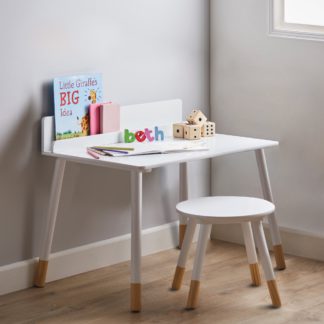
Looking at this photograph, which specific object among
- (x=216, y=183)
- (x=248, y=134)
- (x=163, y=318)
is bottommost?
(x=163, y=318)

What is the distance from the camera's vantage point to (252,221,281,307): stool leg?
3.15 meters

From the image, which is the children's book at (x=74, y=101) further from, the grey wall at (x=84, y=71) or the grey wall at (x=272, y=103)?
the grey wall at (x=272, y=103)

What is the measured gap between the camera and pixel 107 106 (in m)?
3.50

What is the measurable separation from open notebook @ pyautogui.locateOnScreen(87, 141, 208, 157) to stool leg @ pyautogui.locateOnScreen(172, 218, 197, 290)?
31cm

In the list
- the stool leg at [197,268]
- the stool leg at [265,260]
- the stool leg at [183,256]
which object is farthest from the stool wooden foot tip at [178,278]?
the stool leg at [265,260]

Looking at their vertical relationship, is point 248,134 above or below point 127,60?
below

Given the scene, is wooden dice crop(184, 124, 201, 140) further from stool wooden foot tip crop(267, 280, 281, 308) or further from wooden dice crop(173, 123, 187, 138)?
stool wooden foot tip crop(267, 280, 281, 308)

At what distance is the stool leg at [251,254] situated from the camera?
3264 millimetres

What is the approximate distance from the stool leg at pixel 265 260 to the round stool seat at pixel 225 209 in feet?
0.19

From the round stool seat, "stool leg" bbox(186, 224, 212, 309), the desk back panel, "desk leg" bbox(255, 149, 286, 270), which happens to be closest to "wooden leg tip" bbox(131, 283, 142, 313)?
"stool leg" bbox(186, 224, 212, 309)

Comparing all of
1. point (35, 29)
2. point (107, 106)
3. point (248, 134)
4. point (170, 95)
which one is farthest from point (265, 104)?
point (35, 29)

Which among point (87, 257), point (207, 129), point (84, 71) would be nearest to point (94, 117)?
point (84, 71)

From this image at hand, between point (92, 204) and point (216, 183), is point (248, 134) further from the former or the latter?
point (92, 204)

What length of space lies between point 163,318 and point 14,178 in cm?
79
